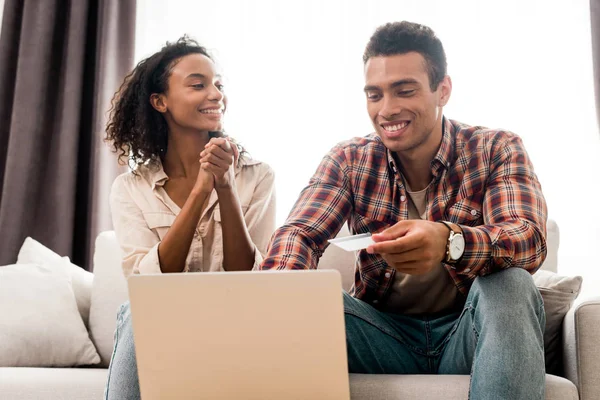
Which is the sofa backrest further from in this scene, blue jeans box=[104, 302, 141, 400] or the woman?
blue jeans box=[104, 302, 141, 400]

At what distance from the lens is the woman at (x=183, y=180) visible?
1.73 meters

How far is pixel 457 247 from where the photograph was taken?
48.9 inches

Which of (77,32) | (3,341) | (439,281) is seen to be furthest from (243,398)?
(77,32)

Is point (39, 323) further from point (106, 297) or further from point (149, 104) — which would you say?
point (149, 104)

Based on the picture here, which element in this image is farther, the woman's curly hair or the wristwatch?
the woman's curly hair

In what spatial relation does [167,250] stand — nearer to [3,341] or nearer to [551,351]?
[3,341]

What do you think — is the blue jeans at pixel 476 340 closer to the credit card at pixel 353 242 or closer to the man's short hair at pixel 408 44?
the credit card at pixel 353 242

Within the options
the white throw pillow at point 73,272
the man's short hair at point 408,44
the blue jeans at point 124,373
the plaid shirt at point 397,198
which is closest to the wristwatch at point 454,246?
the plaid shirt at point 397,198

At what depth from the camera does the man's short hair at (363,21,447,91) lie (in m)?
1.63

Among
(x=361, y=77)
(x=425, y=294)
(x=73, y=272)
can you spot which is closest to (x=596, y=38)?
(x=361, y=77)

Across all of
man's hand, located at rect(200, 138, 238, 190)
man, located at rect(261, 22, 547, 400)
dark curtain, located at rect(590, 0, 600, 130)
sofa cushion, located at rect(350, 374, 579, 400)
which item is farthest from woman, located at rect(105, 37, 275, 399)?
dark curtain, located at rect(590, 0, 600, 130)

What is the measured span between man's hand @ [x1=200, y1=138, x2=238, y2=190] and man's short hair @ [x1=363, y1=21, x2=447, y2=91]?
422 millimetres

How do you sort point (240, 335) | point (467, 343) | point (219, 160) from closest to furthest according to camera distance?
point (240, 335), point (467, 343), point (219, 160)

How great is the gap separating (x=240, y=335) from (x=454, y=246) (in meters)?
0.46
